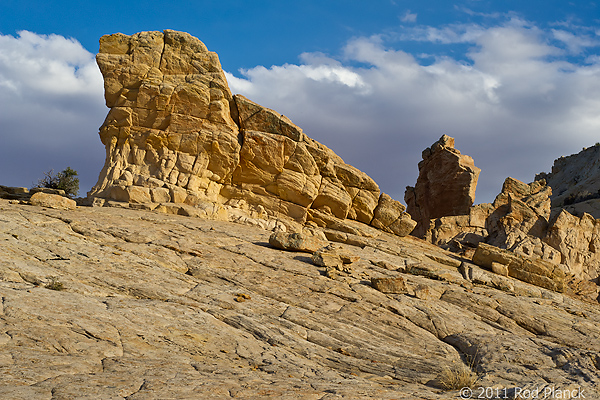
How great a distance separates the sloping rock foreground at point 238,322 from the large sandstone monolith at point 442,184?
950 inches

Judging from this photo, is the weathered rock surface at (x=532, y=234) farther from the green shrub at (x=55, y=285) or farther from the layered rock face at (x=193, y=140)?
the green shrub at (x=55, y=285)

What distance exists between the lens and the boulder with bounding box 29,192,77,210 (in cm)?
2615

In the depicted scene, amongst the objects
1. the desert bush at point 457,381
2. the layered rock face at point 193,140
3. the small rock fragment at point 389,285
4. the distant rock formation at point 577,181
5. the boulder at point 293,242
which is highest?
the distant rock formation at point 577,181

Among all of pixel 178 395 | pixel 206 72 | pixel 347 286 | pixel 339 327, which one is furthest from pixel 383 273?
pixel 206 72

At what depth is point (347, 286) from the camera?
1991 cm

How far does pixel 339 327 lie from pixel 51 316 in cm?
870

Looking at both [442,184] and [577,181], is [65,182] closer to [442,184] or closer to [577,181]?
[442,184]

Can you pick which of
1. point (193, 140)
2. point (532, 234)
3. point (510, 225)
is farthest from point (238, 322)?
point (532, 234)

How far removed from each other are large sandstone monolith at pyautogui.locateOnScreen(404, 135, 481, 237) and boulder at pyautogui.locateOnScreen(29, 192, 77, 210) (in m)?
34.2

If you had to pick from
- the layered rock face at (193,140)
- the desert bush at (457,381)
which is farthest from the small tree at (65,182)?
the desert bush at (457,381)

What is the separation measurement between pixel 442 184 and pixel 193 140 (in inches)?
1182

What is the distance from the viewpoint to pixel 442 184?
5181cm

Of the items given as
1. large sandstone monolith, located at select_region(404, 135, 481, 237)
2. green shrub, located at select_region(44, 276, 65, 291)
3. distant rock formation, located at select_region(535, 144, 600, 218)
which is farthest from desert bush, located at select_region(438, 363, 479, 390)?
distant rock formation, located at select_region(535, 144, 600, 218)

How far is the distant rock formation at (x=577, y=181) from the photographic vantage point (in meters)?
56.6
